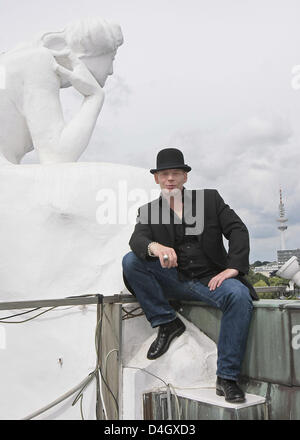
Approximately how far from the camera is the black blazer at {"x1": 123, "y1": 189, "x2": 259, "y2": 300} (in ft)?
7.89

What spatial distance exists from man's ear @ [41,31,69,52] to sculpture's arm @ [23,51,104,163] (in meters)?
0.22

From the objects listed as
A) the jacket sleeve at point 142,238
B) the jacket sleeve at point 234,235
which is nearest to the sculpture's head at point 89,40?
the jacket sleeve at point 142,238

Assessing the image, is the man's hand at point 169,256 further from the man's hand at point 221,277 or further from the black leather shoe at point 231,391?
the black leather shoe at point 231,391

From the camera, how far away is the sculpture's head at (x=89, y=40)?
17.1 feet

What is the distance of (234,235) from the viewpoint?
2453 millimetres

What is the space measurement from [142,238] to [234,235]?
53 centimetres

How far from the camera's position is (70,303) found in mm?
2350

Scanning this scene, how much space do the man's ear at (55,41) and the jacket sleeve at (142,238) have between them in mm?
3464

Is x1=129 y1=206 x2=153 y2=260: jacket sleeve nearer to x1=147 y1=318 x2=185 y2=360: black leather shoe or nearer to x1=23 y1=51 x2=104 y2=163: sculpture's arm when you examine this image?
x1=147 y1=318 x2=185 y2=360: black leather shoe

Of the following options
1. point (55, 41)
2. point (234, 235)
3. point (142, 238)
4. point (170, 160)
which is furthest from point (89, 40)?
point (234, 235)

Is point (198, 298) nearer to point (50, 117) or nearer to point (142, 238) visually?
point (142, 238)

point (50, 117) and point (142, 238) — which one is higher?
point (50, 117)
